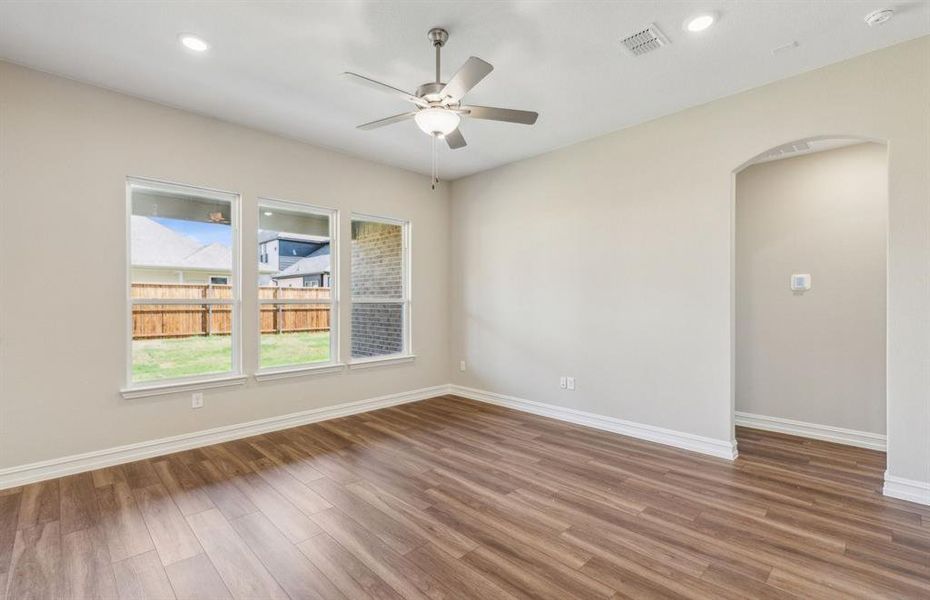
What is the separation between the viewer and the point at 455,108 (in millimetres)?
2562

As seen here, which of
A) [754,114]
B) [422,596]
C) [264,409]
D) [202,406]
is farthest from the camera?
[264,409]

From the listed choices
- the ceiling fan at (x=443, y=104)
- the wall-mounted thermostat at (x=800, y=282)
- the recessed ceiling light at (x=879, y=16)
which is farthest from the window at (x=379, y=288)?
the recessed ceiling light at (x=879, y=16)

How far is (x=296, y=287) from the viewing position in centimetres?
462

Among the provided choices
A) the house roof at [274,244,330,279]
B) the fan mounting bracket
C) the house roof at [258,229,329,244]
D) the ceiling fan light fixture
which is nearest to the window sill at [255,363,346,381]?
the house roof at [274,244,330,279]

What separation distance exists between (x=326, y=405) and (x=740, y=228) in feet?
16.3

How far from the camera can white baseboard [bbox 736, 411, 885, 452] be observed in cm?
375

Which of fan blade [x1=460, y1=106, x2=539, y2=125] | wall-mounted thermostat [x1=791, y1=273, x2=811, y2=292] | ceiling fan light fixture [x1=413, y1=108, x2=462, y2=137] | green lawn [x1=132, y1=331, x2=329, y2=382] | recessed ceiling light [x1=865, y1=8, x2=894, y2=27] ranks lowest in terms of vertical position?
green lawn [x1=132, y1=331, x2=329, y2=382]

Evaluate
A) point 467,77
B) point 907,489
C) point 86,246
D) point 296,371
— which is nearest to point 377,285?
point 296,371

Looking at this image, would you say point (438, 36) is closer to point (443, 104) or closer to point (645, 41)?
point (443, 104)

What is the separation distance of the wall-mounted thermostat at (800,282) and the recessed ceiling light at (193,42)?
5.44m

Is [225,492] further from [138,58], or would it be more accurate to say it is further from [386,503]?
[138,58]

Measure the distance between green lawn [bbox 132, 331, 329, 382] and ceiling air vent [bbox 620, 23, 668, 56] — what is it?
3.99 m

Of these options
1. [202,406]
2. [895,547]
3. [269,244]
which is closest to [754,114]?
[895,547]

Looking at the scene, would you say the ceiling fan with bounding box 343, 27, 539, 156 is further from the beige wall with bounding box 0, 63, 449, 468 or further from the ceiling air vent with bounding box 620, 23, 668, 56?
the beige wall with bounding box 0, 63, 449, 468
